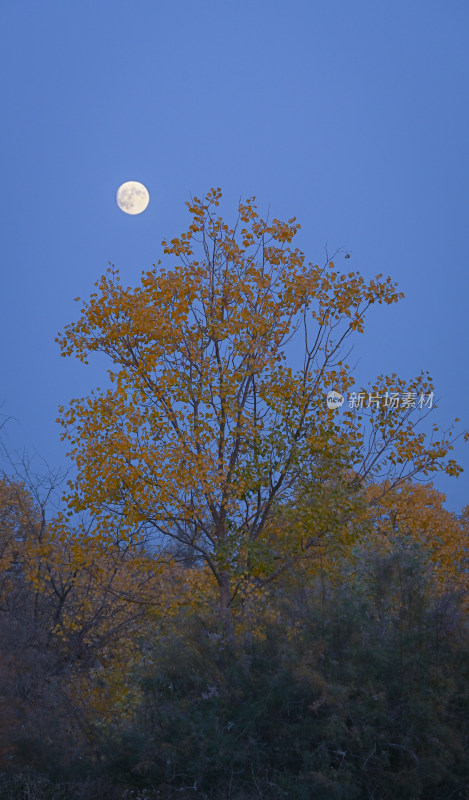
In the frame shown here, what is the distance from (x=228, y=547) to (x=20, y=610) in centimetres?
461

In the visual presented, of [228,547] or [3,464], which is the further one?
[3,464]

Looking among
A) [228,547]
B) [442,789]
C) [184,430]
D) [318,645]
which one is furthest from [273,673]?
[184,430]

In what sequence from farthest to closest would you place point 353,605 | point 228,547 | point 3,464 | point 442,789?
point 3,464
point 228,547
point 353,605
point 442,789

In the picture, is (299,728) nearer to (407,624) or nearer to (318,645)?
(318,645)

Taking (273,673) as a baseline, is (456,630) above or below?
above

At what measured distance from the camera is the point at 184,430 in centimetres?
1112

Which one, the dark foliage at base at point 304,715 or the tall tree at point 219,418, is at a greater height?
the tall tree at point 219,418

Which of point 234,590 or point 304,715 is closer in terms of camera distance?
point 304,715

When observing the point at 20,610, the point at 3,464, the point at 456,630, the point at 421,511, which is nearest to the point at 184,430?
the point at 3,464

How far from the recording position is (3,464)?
1233 centimetres

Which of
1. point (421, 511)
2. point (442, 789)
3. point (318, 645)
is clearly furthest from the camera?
point (421, 511)

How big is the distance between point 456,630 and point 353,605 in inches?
40.2

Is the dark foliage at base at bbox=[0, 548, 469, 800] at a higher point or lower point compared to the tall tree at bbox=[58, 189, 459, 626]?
lower

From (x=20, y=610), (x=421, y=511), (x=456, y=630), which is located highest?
(x=421, y=511)
